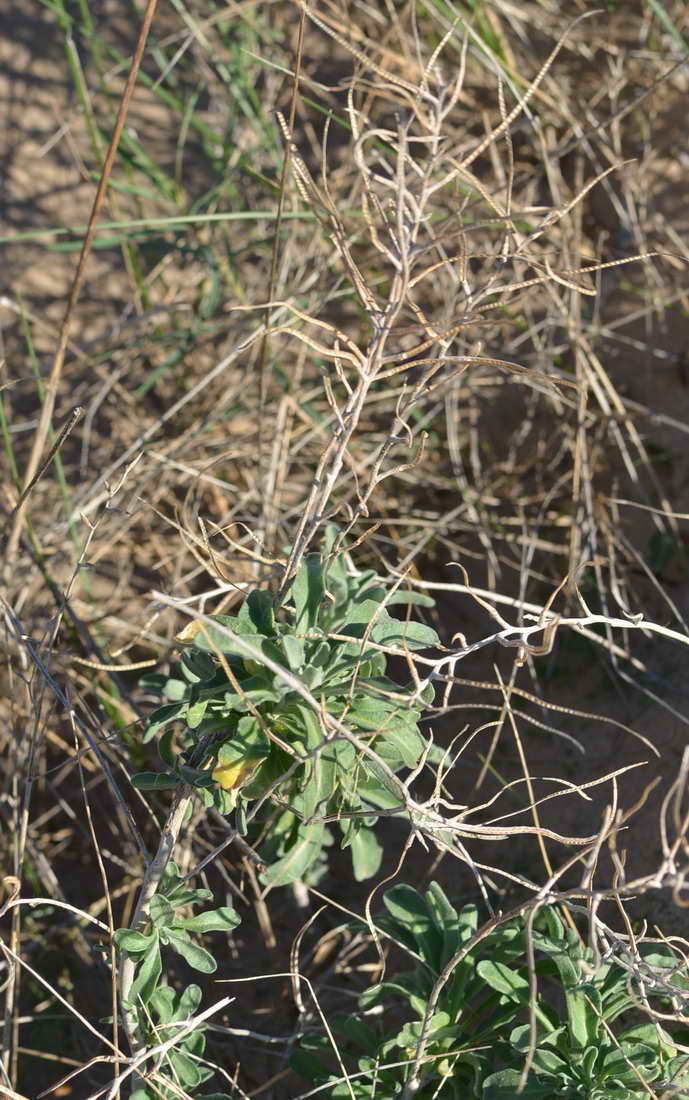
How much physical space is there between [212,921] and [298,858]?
0.41 feet

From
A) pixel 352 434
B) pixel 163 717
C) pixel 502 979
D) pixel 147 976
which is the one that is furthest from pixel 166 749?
pixel 352 434

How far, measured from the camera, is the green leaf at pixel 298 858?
1.19 m

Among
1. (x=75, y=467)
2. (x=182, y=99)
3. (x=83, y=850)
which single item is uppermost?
(x=182, y=99)

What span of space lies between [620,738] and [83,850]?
1.06m

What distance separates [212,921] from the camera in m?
1.17

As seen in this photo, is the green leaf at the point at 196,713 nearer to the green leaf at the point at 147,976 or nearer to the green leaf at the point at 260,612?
the green leaf at the point at 260,612

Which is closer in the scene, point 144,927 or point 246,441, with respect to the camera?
point 144,927

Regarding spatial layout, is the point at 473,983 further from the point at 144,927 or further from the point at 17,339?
the point at 17,339

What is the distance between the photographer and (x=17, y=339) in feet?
7.75

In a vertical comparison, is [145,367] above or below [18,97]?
below

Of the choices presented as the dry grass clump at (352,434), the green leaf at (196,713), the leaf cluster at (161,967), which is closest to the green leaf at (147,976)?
the leaf cluster at (161,967)

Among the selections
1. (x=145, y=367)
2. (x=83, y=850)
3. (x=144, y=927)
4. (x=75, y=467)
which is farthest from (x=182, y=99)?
(x=144, y=927)

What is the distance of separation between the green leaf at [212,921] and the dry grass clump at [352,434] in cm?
33

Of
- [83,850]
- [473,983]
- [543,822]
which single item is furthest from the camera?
[83,850]
